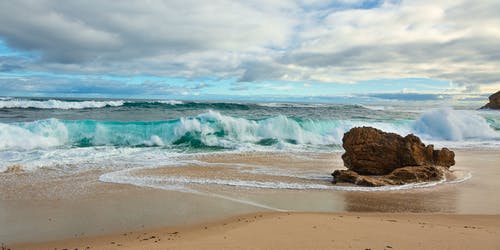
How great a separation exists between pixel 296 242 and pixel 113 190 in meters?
4.71

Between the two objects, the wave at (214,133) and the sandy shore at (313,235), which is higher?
the wave at (214,133)

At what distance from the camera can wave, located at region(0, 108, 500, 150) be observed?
603 inches

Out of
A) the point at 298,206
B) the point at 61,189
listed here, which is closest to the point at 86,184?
the point at 61,189

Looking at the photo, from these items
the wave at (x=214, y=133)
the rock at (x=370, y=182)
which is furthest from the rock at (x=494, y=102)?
the rock at (x=370, y=182)

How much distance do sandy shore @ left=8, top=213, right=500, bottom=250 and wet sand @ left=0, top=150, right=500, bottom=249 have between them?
0.11m

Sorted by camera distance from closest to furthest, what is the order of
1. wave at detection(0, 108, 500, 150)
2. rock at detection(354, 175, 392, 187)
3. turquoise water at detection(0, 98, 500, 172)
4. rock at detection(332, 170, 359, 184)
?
rock at detection(354, 175, 392, 187) → rock at detection(332, 170, 359, 184) → turquoise water at detection(0, 98, 500, 172) → wave at detection(0, 108, 500, 150)

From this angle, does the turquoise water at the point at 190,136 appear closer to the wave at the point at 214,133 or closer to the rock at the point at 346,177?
the wave at the point at 214,133

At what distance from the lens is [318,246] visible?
395 centimetres

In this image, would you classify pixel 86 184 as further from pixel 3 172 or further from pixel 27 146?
pixel 27 146

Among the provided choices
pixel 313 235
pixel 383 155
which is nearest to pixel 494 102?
pixel 383 155

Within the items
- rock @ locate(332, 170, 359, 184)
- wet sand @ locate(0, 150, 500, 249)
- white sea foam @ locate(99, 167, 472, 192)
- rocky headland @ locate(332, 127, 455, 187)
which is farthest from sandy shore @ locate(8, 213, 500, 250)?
rocky headland @ locate(332, 127, 455, 187)

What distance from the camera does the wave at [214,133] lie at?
1532 cm

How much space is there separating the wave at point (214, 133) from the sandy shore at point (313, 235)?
982 cm

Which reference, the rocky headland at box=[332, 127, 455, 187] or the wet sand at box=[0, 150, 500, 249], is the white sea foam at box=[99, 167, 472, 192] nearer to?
the wet sand at box=[0, 150, 500, 249]
